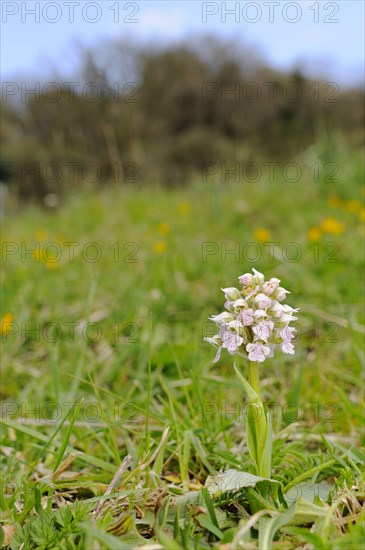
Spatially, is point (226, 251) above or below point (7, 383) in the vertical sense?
above

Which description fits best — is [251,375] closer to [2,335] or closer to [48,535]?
[48,535]

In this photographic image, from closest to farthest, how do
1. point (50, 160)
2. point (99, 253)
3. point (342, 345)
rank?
point (342, 345), point (99, 253), point (50, 160)

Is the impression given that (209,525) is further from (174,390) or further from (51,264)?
(51,264)

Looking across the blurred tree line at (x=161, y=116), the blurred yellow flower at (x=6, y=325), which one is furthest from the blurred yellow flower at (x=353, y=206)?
the blurred tree line at (x=161, y=116)

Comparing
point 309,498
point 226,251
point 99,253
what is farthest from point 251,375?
point 99,253

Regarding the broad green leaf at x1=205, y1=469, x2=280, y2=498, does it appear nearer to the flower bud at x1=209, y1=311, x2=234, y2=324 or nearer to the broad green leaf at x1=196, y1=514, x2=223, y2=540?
the broad green leaf at x1=196, y1=514, x2=223, y2=540

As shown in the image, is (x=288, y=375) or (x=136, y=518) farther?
(x=288, y=375)

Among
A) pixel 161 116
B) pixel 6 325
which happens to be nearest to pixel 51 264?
pixel 6 325

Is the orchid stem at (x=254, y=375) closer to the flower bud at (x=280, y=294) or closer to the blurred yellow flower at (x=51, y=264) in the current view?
the flower bud at (x=280, y=294)
